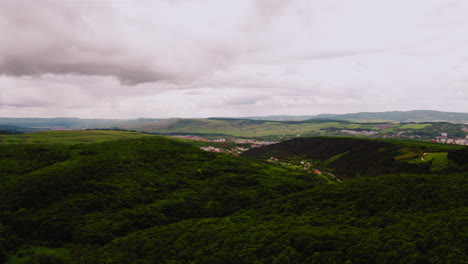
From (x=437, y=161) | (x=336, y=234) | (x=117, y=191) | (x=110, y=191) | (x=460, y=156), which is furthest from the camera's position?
(x=437, y=161)

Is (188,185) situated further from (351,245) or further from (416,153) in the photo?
(416,153)

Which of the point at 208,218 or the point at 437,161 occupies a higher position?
the point at 437,161

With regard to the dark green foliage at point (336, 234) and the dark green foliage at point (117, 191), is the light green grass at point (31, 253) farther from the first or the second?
the dark green foliage at point (336, 234)

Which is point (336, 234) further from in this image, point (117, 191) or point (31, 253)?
point (117, 191)

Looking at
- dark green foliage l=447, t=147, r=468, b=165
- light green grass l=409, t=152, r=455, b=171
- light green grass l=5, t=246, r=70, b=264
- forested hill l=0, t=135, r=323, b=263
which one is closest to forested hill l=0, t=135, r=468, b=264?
light green grass l=5, t=246, r=70, b=264

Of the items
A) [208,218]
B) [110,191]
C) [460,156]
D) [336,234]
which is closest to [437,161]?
[460,156]

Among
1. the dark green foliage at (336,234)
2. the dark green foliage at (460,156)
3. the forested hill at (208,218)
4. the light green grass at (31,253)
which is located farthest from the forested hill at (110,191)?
the dark green foliage at (460,156)

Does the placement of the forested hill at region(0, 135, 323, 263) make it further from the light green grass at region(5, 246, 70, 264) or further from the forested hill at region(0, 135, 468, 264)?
the light green grass at region(5, 246, 70, 264)
